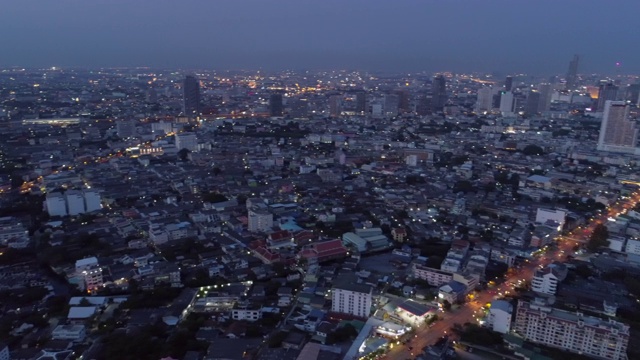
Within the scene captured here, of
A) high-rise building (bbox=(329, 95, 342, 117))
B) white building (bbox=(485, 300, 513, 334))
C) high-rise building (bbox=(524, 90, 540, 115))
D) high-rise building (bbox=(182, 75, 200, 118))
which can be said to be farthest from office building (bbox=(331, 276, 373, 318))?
high-rise building (bbox=(524, 90, 540, 115))

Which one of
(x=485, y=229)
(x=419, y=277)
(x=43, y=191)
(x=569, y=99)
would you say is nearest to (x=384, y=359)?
(x=419, y=277)

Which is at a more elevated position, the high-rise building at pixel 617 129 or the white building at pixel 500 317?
the high-rise building at pixel 617 129

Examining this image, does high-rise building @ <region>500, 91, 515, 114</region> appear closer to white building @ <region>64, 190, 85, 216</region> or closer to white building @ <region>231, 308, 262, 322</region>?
white building @ <region>64, 190, 85, 216</region>

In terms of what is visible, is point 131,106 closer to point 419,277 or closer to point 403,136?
point 403,136

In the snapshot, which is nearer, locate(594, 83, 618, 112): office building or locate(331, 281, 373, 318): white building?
locate(331, 281, 373, 318): white building

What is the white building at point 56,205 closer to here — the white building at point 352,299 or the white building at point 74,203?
the white building at point 74,203

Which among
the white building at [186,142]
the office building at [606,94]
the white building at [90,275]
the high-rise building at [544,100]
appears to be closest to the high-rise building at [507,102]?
the high-rise building at [544,100]

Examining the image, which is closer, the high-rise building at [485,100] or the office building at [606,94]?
the office building at [606,94]
